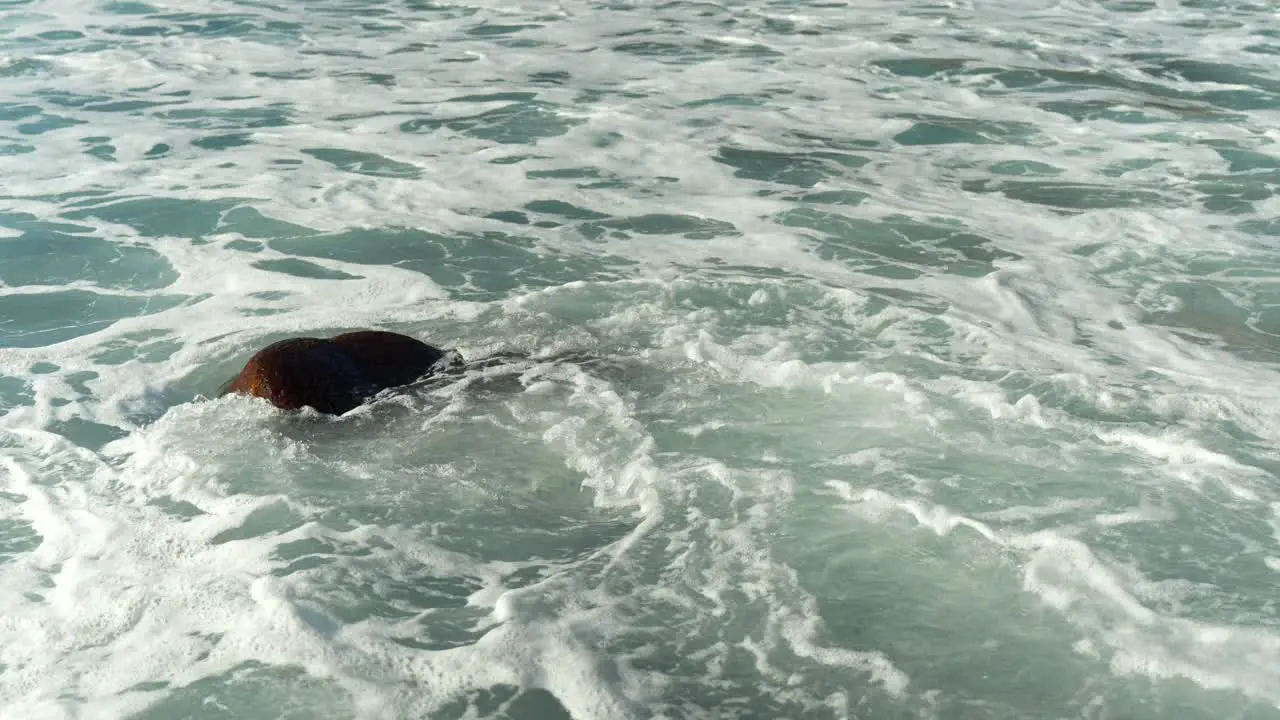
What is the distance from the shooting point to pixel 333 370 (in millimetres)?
5277

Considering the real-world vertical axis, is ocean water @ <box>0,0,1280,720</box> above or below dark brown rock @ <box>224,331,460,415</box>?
below

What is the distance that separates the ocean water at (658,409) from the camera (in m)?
3.57

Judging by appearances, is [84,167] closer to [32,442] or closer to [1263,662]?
[32,442]

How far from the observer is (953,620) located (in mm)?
3758

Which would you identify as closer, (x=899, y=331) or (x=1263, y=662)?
(x=1263, y=662)

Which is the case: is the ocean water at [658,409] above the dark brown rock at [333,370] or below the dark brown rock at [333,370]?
below

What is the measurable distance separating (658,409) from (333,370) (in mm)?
→ 1416

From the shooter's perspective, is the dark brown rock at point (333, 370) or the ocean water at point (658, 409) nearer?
the ocean water at point (658, 409)

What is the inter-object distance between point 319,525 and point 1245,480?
11.1 feet

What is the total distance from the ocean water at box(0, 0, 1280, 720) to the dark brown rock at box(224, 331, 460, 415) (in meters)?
0.14

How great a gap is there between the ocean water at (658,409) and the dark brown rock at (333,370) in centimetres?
14

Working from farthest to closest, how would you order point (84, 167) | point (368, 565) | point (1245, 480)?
point (84, 167), point (1245, 480), point (368, 565)

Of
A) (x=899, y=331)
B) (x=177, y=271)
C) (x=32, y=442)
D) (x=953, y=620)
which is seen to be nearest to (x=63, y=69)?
(x=177, y=271)

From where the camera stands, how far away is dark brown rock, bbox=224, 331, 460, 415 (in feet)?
17.0
